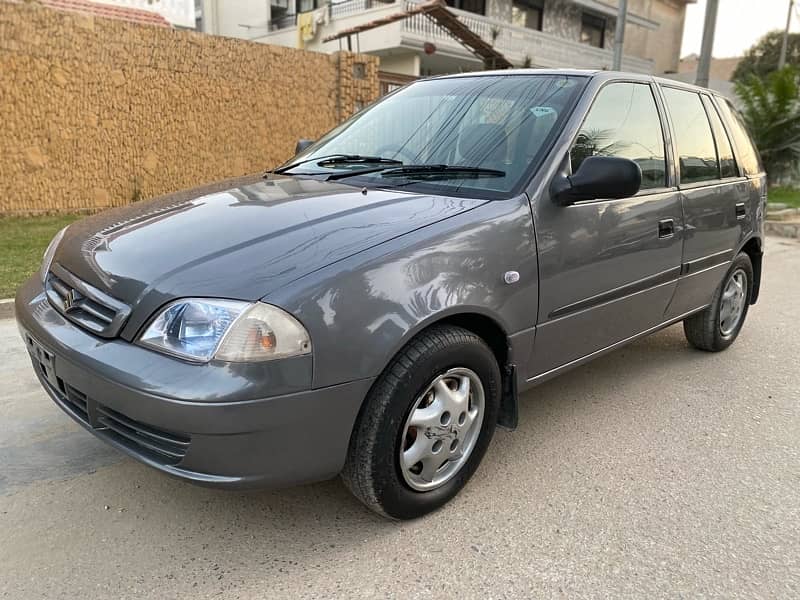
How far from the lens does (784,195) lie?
1505 centimetres

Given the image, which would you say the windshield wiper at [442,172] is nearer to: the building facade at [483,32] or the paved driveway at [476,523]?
the paved driveway at [476,523]

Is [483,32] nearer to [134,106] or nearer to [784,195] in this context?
[784,195]

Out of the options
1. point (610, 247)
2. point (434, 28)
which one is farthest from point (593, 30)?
point (610, 247)

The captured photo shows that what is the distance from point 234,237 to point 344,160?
3.74 ft

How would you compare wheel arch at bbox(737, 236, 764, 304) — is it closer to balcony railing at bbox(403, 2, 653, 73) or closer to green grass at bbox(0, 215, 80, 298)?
green grass at bbox(0, 215, 80, 298)

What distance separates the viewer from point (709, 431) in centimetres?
329

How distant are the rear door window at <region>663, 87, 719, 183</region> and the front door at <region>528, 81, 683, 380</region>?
0.66ft

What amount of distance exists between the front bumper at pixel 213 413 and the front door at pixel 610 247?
1087mm

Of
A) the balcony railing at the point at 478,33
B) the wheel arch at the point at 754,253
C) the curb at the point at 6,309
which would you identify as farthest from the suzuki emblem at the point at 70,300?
the balcony railing at the point at 478,33

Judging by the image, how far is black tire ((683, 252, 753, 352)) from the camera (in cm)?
423

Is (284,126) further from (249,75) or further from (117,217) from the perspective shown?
(117,217)

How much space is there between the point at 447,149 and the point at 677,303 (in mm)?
1717

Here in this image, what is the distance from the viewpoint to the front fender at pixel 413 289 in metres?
1.99

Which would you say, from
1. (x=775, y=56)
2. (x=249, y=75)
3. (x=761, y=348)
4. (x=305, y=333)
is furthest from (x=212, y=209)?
(x=775, y=56)
